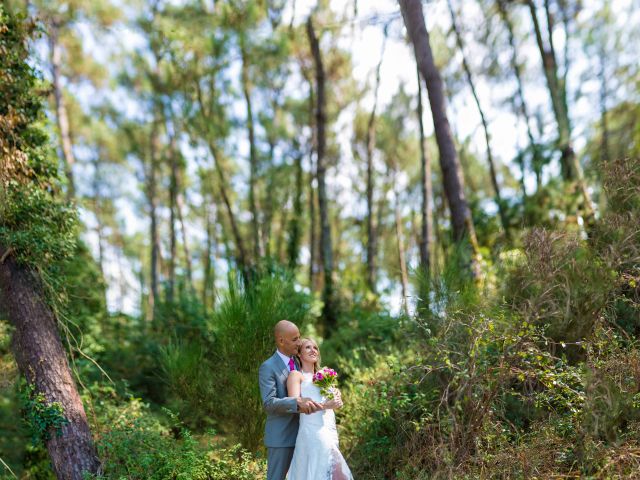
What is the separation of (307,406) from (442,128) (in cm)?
602

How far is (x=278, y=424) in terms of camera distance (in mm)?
4844

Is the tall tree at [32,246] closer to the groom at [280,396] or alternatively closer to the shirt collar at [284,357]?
the groom at [280,396]

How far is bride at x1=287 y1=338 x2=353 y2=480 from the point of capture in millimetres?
4441

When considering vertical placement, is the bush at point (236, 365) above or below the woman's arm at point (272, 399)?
above

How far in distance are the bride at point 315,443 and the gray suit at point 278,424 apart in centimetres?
18

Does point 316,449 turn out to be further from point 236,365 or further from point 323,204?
point 323,204

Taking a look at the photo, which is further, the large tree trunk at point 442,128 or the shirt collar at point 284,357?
the large tree trunk at point 442,128

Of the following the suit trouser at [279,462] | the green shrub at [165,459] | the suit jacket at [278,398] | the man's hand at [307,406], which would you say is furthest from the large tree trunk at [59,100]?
the man's hand at [307,406]

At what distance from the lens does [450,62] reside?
17.9 metres

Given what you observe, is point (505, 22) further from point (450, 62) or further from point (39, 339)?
point (39, 339)

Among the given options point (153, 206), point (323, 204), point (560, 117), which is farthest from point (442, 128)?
point (153, 206)

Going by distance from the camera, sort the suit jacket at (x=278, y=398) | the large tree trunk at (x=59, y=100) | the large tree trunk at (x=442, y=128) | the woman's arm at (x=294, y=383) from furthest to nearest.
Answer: the large tree trunk at (x=59, y=100) < the large tree trunk at (x=442, y=128) < the suit jacket at (x=278, y=398) < the woman's arm at (x=294, y=383)

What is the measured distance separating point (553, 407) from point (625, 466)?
1.16m

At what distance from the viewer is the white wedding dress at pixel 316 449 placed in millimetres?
4438
